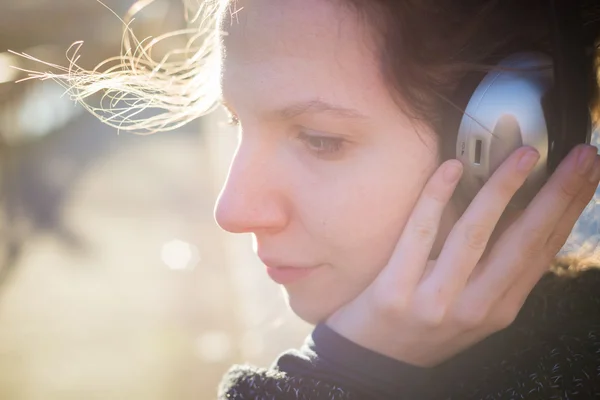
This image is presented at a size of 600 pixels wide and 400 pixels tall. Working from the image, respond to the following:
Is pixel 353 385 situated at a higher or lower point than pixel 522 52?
lower

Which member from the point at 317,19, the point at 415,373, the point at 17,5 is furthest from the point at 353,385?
the point at 17,5

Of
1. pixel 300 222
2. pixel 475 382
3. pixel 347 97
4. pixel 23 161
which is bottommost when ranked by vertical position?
pixel 475 382

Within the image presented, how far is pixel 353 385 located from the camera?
3.49ft

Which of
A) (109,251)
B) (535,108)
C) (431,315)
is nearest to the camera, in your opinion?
(535,108)

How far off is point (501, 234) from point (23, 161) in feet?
8.83

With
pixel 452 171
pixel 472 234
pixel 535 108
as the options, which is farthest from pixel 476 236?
pixel 535 108

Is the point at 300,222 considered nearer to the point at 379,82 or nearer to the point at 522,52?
the point at 379,82

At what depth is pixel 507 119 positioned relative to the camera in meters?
0.98

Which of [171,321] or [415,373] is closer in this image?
[415,373]

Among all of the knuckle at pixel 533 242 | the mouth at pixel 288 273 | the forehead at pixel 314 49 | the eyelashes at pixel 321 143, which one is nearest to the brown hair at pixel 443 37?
the forehead at pixel 314 49

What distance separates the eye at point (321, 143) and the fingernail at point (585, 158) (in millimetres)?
385

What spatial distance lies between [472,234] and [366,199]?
0.19 m

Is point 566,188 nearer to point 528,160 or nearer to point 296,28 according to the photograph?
point 528,160

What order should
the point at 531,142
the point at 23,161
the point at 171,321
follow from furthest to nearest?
the point at 171,321 < the point at 23,161 < the point at 531,142
